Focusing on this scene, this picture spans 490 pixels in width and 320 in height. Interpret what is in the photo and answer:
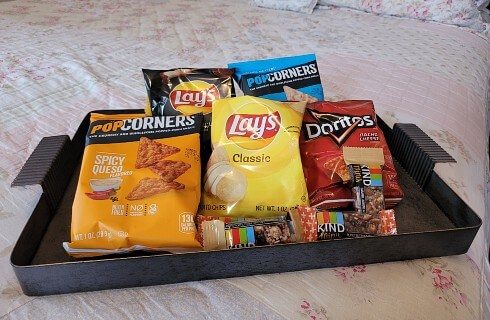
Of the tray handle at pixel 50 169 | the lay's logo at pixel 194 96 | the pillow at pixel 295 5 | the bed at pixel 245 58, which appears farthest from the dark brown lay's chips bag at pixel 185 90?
the pillow at pixel 295 5

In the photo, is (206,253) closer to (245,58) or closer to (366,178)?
(366,178)

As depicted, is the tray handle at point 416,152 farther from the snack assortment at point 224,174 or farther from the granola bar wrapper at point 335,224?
the granola bar wrapper at point 335,224

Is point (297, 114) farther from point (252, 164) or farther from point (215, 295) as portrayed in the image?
→ point (215, 295)

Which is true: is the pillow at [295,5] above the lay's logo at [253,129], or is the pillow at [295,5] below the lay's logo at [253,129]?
below

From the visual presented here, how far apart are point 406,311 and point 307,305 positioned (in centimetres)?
13

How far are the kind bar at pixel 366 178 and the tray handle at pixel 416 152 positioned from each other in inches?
3.4

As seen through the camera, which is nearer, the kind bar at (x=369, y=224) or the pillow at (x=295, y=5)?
the kind bar at (x=369, y=224)

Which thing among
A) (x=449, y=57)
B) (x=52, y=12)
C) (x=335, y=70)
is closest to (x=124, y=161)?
(x=335, y=70)

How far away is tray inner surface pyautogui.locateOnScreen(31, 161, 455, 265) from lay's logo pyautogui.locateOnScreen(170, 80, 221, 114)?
230mm

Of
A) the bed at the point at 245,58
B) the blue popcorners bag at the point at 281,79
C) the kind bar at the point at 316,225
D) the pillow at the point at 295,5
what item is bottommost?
the bed at the point at 245,58

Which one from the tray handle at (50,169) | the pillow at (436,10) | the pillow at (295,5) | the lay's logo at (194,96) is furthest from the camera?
the pillow at (295,5)

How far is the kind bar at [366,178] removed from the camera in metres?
0.66

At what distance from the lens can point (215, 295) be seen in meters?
0.56

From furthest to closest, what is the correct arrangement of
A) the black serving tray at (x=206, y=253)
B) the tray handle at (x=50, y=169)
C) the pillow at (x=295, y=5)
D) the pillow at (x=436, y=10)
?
the pillow at (x=295, y=5) < the pillow at (x=436, y=10) < the tray handle at (x=50, y=169) < the black serving tray at (x=206, y=253)
